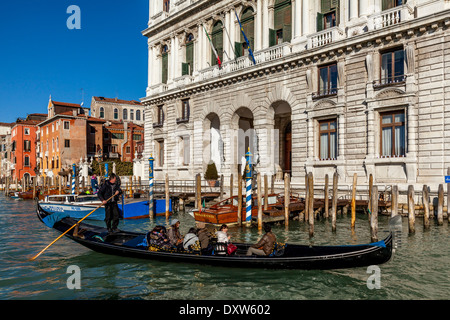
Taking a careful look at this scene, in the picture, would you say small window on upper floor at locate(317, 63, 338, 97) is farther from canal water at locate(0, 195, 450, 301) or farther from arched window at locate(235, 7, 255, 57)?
canal water at locate(0, 195, 450, 301)

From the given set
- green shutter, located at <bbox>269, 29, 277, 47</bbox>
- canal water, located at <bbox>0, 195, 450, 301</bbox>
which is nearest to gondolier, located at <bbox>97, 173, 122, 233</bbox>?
canal water, located at <bbox>0, 195, 450, 301</bbox>

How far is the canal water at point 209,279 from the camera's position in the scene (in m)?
8.03

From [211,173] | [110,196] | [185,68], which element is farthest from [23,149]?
[110,196]

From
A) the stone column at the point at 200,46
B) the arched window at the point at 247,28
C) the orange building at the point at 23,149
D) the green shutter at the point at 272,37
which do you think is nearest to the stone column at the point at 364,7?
Answer: the green shutter at the point at 272,37

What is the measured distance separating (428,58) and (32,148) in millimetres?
58071

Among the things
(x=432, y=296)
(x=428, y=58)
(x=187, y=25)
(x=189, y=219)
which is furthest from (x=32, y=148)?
(x=432, y=296)

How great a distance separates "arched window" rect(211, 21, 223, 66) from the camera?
1108 inches

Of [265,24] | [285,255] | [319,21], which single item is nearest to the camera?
[285,255]

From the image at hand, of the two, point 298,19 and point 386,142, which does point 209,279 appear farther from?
point 298,19

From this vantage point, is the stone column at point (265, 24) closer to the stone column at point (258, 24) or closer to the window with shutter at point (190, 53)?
the stone column at point (258, 24)

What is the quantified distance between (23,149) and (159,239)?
56.8 m

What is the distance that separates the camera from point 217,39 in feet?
93.4

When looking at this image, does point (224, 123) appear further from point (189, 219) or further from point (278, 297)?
point (278, 297)

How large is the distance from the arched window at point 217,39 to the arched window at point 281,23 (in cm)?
509
